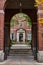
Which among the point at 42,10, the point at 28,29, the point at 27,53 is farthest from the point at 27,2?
the point at 28,29

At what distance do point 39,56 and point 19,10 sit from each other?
29.7 feet

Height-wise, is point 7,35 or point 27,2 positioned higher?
point 27,2

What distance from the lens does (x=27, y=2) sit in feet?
61.0

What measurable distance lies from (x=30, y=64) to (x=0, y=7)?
4.47 metres

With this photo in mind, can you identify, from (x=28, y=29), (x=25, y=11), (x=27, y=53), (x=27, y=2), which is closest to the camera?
(x=27, y=2)

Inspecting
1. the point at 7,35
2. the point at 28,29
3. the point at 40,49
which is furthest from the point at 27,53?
Answer: the point at 28,29

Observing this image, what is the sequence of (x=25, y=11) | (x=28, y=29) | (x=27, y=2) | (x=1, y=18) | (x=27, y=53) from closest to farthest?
(x=1, y=18) < (x=27, y=2) < (x=27, y=53) < (x=25, y=11) < (x=28, y=29)

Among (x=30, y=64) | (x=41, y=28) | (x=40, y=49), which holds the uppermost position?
(x=41, y=28)

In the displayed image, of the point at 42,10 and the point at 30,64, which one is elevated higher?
the point at 42,10

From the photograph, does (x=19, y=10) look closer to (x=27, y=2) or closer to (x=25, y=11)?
(x=25, y=11)

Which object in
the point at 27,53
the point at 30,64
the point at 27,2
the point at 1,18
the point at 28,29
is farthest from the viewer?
the point at 28,29

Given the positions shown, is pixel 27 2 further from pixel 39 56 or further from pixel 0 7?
pixel 39 56

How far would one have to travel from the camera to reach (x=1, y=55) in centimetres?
1467

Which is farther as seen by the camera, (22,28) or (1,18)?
(22,28)
